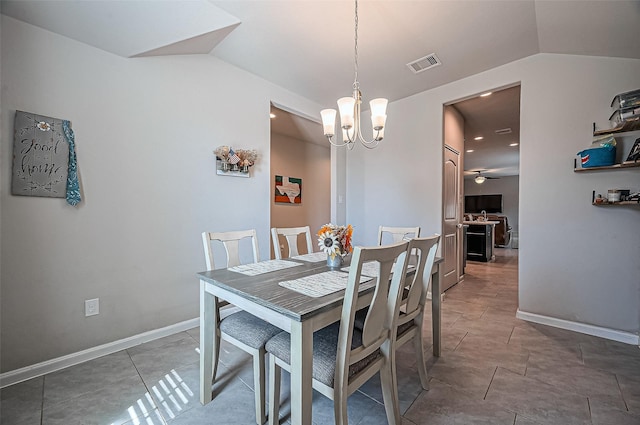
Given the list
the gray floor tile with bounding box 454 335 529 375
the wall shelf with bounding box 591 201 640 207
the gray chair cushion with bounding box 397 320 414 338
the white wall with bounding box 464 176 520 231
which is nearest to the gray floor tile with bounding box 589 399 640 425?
the gray floor tile with bounding box 454 335 529 375

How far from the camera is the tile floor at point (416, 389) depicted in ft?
4.73

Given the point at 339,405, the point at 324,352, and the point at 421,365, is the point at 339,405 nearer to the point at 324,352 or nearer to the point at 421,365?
the point at 324,352

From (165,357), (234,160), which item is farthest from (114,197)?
(165,357)

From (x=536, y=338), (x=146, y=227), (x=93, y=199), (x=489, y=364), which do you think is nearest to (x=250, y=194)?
(x=146, y=227)

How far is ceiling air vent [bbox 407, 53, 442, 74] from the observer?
2.70 m

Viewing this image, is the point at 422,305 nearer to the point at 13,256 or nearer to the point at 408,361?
the point at 408,361

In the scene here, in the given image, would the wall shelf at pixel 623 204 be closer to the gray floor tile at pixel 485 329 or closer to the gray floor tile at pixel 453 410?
the gray floor tile at pixel 485 329

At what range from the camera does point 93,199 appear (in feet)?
6.59

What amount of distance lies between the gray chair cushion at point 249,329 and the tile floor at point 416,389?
16.3 inches

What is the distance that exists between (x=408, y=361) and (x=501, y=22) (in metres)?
2.80

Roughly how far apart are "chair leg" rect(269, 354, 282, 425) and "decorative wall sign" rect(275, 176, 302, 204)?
3686 mm

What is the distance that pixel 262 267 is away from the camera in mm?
1825

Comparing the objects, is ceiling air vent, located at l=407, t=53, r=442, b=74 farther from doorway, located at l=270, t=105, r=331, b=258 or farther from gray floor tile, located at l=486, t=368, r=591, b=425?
gray floor tile, located at l=486, t=368, r=591, b=425

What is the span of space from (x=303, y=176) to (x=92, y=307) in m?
3.87
